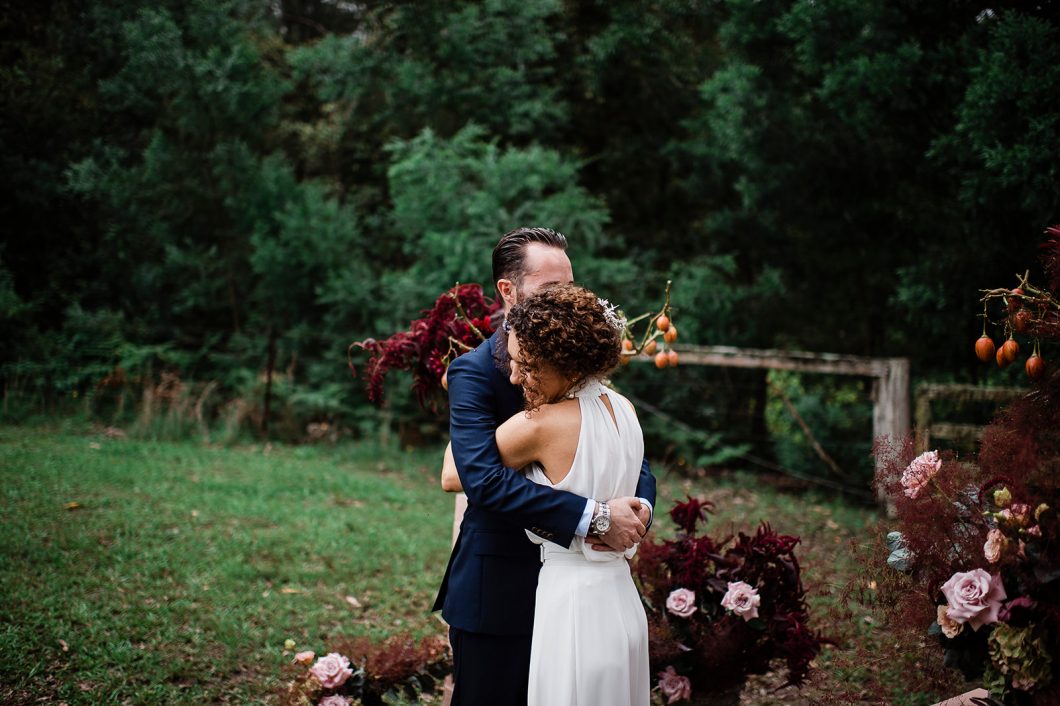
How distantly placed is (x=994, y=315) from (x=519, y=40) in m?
6.68

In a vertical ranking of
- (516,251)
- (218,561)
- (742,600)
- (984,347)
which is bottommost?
(218,561)

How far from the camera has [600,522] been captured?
2.21 metres

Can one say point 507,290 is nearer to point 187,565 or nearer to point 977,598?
point 977,598

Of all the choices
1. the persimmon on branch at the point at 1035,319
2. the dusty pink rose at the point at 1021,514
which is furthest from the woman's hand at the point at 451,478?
the persimmon on branch at the point at 1035,319

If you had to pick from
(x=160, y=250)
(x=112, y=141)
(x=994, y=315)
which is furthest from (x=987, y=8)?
(x=112, y=141)

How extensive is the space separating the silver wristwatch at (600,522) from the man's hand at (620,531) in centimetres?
1

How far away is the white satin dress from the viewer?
7.11 feet

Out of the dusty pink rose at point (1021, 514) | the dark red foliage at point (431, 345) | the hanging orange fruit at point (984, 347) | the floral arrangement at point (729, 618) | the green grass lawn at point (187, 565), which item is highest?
the hanging orange fruit at point (984, 347)

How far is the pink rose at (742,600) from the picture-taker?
3.12 metres

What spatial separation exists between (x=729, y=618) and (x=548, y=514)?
1.41 meters

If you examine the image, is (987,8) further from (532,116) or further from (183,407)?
(183,407)

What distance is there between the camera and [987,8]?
6.85m

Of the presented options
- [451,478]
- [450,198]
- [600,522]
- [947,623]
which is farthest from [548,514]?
[450,198]

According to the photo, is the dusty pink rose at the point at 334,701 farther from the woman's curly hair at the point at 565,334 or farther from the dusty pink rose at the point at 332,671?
the woman's curly hair at the point at 565,334
